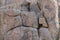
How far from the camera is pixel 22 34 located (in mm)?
5910

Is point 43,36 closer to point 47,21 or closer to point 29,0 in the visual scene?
point 47,21

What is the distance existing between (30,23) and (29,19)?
17 cm

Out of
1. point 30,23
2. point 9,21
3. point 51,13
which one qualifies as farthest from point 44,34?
point 9,21

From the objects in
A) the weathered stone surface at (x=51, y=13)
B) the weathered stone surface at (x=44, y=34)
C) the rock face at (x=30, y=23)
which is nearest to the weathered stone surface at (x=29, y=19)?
the rock face at (x=30, y=23)

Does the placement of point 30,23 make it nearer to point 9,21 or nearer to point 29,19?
point 29,19

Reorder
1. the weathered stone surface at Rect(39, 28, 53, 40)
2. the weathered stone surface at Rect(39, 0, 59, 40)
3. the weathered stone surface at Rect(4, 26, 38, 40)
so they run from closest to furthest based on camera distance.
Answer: the weathered stone surface at Rect(4, 26, 38, 40) → the weathered stone surface at Rect(39, 28, 53, 40) → the weathered stone surface at Rect(39, 0, 59, 40)

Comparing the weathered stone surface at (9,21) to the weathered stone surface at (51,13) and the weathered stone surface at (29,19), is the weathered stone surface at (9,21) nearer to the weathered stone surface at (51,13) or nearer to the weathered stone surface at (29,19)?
the weathered stone surface at (29,19)

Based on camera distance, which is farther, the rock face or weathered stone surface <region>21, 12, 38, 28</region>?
weathered stone surface <region>21, 12, 38, 28</region>

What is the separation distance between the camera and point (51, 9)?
6.38 metres

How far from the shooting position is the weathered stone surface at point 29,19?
20.0 ft

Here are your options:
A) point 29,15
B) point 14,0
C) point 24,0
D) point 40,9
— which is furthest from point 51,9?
point 14,0

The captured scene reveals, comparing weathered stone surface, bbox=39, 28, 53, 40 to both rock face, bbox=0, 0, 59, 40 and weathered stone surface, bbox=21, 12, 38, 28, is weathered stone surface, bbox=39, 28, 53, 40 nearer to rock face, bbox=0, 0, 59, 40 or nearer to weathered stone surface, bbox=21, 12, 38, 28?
rock face, bbox=0, 0, 59, 40

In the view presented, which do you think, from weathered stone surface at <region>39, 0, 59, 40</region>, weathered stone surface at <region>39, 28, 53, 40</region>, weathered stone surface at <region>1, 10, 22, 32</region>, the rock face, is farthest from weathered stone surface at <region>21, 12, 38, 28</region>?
weathered stone surface at <region>39, 0, 59, 40</region>

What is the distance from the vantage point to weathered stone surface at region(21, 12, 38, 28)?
20.0ft
